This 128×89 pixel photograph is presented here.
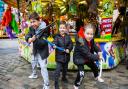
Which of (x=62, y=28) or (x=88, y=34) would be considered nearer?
(x=88, y=34)

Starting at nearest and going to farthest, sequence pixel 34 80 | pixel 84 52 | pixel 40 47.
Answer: pixel 84 52
pixel 40 47
pixel 34 80

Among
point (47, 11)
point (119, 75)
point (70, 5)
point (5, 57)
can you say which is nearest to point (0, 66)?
point (5, 57)

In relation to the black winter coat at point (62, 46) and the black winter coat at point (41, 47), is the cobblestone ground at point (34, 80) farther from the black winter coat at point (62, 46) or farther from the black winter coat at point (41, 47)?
the black winter coat at point (41, 47)

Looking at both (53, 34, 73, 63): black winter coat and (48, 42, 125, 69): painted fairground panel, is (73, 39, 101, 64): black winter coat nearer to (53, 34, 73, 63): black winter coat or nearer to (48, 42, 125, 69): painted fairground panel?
(53, 34, 73, 63): black winter coat

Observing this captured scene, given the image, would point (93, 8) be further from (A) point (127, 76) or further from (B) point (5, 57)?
(B) point (5, 57)

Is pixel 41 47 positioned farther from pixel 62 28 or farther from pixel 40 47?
pixel 62 28

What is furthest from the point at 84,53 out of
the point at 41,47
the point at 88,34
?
the point at 41,47

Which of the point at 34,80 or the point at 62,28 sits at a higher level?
the point at 62,28

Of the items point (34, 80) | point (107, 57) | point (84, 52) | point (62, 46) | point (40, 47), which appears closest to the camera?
point (84, 52)

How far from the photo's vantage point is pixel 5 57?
11117 mm

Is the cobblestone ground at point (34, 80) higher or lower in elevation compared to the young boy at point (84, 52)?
lower

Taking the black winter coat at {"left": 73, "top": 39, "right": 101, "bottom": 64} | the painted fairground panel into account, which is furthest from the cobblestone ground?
→ the black winter coat at {"left": 73, "top": 39, "right": 101, "bottom": 64}

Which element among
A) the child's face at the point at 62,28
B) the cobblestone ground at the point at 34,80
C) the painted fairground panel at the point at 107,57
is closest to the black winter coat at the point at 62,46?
the child's face at the point at 62,28

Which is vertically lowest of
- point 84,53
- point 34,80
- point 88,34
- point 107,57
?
point 34,80
